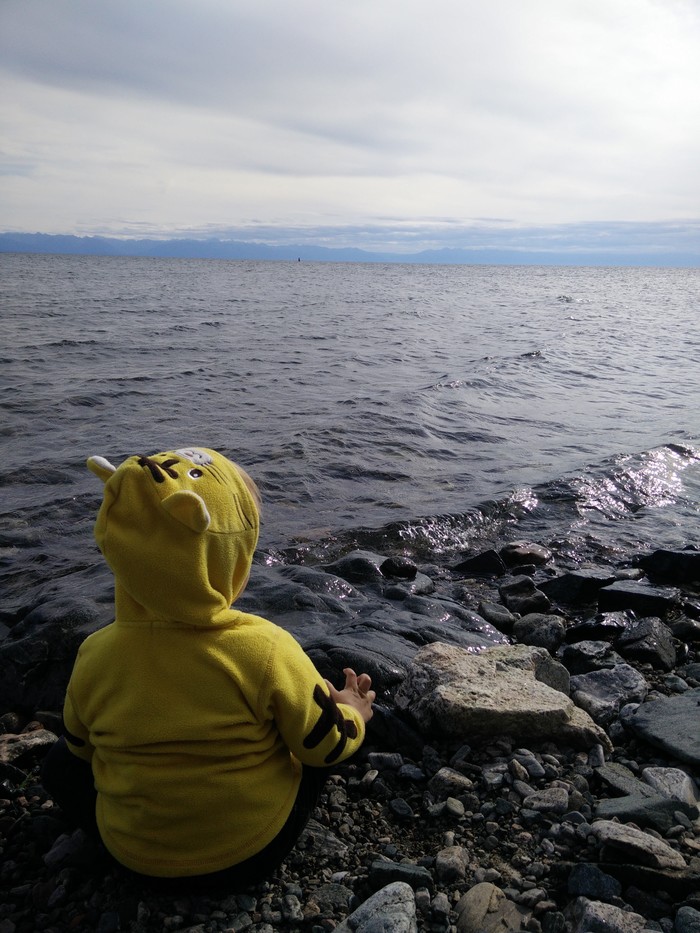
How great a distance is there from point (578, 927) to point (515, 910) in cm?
26

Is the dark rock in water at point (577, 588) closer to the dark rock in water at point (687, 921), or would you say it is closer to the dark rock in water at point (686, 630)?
the dark rock in water at point (686, 630)

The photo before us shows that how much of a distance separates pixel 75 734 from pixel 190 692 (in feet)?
2.24

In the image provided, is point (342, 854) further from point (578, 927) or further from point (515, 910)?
point (578, 927)

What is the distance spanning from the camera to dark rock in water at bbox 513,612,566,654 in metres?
5.91

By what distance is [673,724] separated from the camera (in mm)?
4082

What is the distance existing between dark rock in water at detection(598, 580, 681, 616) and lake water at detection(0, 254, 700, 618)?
1.43m

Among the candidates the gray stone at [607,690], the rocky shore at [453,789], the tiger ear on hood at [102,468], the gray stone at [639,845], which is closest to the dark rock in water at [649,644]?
the rocky shore at [453,789]

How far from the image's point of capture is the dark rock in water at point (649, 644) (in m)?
5.42

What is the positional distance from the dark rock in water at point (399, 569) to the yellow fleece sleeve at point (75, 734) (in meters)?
4.41

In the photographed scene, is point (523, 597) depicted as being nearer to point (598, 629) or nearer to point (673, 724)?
point (598, 629)

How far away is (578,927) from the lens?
2.62 meters

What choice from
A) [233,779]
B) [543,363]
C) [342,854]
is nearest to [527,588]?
[342,854]

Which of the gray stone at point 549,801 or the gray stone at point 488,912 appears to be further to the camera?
the gray stone at point 549,801

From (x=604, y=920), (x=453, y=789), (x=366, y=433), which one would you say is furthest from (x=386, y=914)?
(x=366, y=433)
